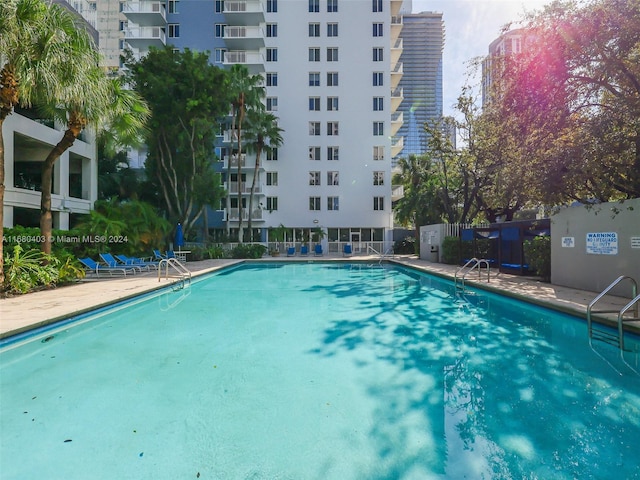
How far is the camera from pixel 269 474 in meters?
2.62

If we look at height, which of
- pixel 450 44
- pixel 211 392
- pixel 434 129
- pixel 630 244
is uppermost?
pixel 450 44

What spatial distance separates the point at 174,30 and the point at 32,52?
2957 centimetres

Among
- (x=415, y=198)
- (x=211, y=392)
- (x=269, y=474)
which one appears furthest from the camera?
(x=415, y=198)

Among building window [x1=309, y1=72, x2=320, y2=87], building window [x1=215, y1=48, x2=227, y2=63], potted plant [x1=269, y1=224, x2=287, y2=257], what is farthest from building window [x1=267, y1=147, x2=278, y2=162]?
building window [x1=215, y1=48, x2=227, y2=63]

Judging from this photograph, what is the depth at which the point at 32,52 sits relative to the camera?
8367mm

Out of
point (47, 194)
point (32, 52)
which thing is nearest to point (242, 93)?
point (47, 194)

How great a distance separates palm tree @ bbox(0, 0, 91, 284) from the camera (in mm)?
7883

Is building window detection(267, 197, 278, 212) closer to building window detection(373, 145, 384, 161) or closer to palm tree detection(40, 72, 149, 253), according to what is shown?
building window detection(373, 145, 384, 161)

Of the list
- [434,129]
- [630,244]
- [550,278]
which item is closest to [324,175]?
[434,129]

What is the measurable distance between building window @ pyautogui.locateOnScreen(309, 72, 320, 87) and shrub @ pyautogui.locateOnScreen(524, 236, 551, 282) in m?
23.9

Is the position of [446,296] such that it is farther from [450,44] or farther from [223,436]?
[450,44]

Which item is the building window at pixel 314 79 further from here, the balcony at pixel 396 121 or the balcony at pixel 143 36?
the balcony at pixel 143 36

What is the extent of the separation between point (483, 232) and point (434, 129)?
22.5 ft

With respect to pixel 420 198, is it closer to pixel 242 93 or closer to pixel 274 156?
pixel 274 156
